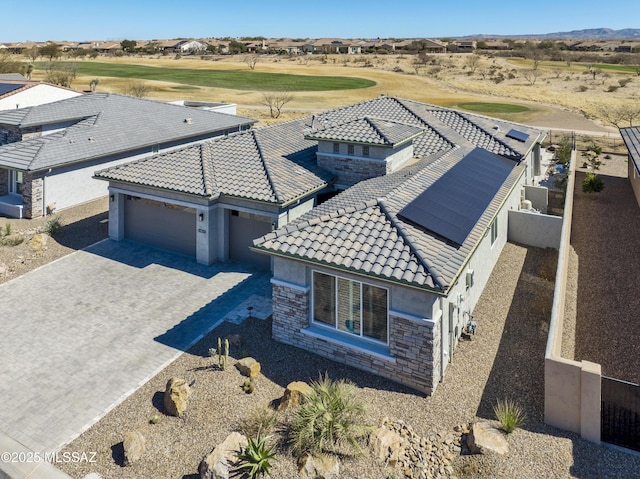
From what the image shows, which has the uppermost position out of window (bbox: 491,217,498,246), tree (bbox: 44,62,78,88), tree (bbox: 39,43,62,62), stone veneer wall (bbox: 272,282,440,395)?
tree (bbox: 39,43,62,62)

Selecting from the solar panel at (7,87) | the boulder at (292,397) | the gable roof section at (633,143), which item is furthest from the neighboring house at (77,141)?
the gable roof section at (633,143)

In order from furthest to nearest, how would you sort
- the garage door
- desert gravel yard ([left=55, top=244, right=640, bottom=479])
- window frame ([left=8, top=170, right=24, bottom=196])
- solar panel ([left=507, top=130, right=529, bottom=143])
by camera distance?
1. solar panel ([left=507, top=130, right=529, bottom=143])
2. window frame ([left=8, top=170, right=24, bottom=196])
3. the garage door
4. desert gravel yard ([left=55, top=244, right=640, bottom=479])

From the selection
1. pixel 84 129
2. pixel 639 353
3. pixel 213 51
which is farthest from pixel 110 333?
pixel 213 51

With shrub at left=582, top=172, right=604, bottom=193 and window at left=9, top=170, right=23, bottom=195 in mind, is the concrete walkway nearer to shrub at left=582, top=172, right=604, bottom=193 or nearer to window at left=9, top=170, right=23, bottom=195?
window at left=9, top=170, right=23, bottom=195

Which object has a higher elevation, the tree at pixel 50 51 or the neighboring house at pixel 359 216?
the tree at pixel 50 51

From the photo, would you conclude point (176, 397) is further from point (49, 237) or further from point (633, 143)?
point (633, 143)

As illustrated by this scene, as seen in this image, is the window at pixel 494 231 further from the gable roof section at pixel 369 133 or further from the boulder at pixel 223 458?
the boulder at pixel 223 458

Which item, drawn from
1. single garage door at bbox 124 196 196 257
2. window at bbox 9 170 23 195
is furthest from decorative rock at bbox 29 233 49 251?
window at bbox 9 170 23 195
